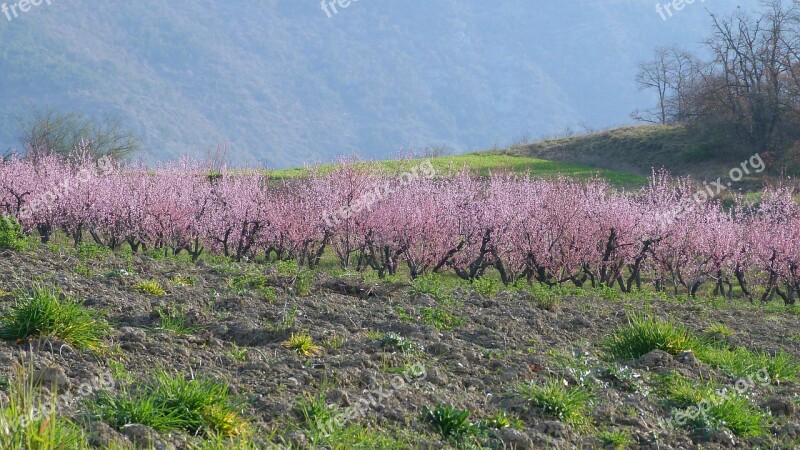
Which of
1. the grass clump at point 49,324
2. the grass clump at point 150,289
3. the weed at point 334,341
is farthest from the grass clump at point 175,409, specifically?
the grass clump at point 150,289

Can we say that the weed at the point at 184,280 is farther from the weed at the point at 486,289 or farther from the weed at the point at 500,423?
the weed at the point at 500,423

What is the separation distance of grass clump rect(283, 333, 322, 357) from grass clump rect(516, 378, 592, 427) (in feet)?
5.71

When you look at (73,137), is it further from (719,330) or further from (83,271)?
(719,330)

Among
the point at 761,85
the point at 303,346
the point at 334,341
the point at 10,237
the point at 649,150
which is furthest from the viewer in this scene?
the point at 649,150

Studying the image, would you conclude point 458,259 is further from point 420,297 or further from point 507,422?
point 507,422

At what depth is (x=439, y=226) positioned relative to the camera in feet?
70.5

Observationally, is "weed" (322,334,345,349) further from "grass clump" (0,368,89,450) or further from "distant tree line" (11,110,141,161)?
"distant tree line" (11,110,141,161)

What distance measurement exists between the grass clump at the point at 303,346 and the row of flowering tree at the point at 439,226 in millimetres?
12661

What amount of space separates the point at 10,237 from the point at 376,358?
7.14 m

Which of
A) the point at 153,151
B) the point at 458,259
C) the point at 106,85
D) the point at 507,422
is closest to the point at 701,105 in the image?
the point at 458,259

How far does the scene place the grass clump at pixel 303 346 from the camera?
705 cm

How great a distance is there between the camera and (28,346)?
636cm

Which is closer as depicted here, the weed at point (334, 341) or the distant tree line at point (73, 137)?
the weed at point (334, 341)

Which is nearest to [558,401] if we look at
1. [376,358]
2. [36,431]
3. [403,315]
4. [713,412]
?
[713,412]
